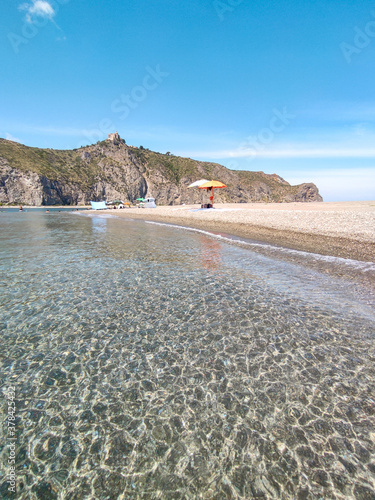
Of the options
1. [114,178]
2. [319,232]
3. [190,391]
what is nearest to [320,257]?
[319,232]

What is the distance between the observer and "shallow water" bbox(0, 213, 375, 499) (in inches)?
99.5

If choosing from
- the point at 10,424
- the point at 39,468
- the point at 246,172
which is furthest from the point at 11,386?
the point at 246,172

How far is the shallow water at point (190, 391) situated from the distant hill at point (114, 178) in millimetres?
114869

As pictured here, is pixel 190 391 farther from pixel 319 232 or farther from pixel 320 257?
pixel 319 232

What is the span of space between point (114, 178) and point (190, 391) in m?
136


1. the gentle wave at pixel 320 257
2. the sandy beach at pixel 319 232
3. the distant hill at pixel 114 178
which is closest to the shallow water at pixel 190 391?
the gentle wave at pixel 320 257

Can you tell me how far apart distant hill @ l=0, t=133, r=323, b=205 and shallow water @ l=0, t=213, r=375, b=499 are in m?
115

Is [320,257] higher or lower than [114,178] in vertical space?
lower

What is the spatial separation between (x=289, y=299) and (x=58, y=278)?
7.86m

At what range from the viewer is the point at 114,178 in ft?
419

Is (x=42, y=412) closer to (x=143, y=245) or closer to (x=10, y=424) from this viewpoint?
(x=10, y=424)

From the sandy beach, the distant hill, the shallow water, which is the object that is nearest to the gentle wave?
the sandy beach

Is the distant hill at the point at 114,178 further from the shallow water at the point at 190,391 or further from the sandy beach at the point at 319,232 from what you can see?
the shallow water at the point at 190,391

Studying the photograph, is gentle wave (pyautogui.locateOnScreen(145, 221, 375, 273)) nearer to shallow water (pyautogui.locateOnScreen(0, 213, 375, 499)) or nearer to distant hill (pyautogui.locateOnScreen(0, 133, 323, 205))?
shallow water (pyautogui.locateOnScreen(0, 213, 375, 499))
